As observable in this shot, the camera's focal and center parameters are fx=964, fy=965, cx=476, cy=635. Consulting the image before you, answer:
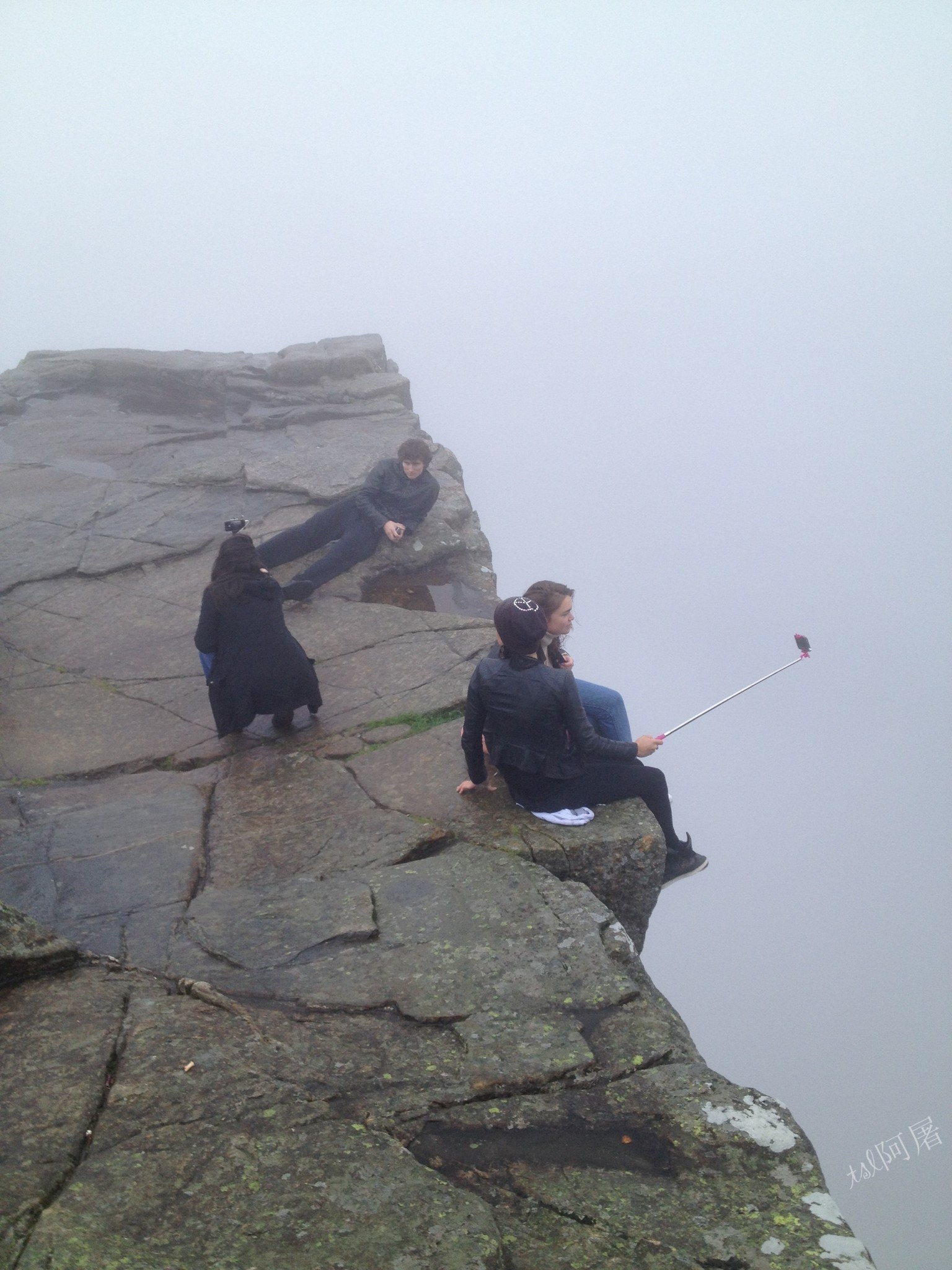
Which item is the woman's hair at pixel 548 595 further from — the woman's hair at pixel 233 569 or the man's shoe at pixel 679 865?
the woman's hair at pixel 233 569

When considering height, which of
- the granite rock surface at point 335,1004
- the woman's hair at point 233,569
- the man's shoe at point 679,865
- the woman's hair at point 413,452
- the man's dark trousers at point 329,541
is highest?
the woman's hair at point 413,452

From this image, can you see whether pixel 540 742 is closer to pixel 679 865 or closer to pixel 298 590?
pixel 679 865

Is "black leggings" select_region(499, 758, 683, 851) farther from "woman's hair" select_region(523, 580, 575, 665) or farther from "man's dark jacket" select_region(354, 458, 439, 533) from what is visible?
"man's dark jacket" select_region(354, 458, 439, 533)

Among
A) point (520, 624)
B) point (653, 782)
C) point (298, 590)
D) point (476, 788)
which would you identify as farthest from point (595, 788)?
point (298, 590)

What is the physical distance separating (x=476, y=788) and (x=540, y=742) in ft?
1.58

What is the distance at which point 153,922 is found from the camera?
329cm

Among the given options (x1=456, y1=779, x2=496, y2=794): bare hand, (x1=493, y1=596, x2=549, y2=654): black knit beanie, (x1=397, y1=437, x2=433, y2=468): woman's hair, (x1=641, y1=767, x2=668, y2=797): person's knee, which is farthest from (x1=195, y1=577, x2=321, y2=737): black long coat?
(x1=397, y1=437, x2=433, y2=468): woman's hair

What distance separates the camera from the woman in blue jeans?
4.05m

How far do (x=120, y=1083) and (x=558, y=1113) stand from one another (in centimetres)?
106

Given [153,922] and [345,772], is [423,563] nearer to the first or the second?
[345,772]

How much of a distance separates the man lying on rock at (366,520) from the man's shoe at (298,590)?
96mm

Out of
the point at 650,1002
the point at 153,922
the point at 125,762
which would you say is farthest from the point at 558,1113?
the point at 125,762

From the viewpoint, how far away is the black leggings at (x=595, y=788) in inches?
148

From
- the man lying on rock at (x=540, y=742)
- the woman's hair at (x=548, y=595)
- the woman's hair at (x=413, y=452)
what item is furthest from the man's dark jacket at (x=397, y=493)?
the man lying on rock at (x=540, y=742)
